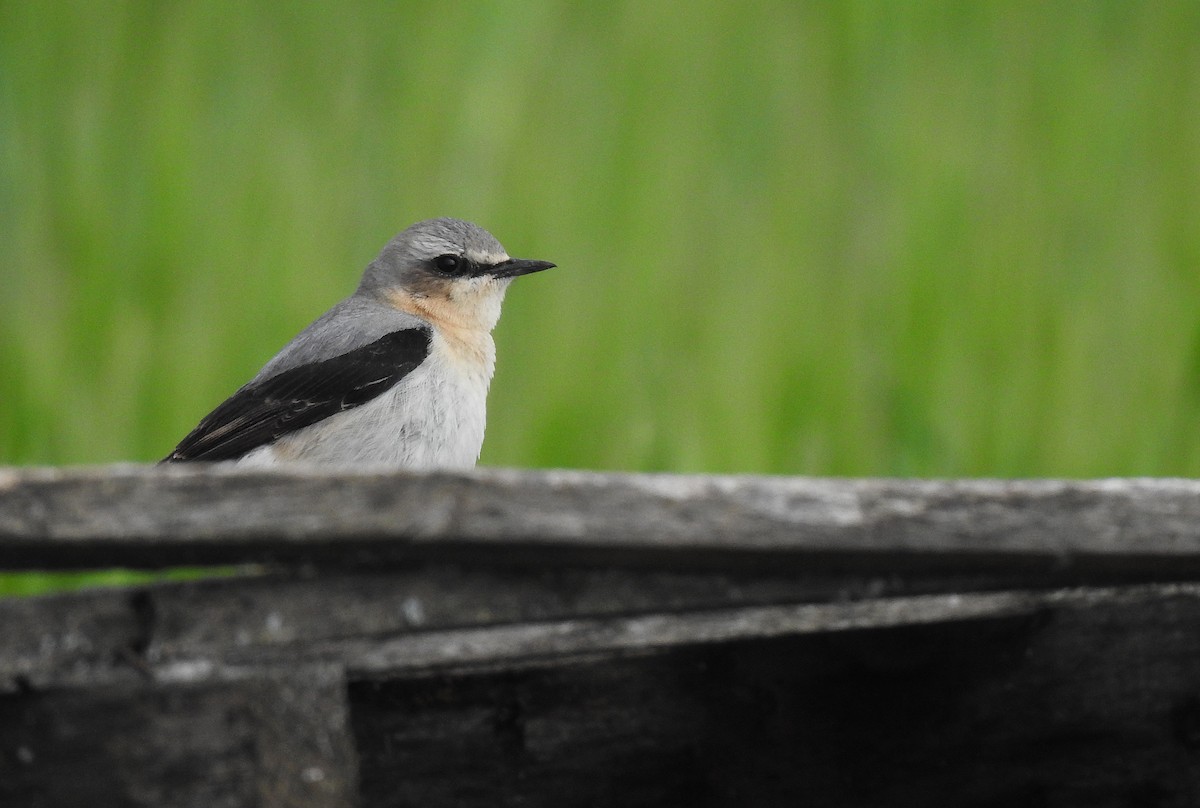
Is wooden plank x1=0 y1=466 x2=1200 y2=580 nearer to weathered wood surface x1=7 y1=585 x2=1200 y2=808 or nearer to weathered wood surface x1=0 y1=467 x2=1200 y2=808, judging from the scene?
weathered wood surface x1=0 y1=467 x2=1200 y2=808

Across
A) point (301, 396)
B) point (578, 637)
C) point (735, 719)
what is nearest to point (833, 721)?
point (735, 719)

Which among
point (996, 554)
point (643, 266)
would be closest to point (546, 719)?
point (996, 554)

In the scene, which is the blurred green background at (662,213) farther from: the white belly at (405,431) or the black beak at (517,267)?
the white belly at (405,431)

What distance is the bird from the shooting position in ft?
13.6

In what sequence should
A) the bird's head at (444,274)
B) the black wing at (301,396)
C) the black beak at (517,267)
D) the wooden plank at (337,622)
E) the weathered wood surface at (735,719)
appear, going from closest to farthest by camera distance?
the wooden plank at (337,622) → the weathered wood surface at (735,719) → the black beak at (517,267) → the black wing at (301,396) → the bird's head at (444,274)

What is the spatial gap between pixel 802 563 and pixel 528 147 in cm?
222

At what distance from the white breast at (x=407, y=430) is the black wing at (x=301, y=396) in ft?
0.12

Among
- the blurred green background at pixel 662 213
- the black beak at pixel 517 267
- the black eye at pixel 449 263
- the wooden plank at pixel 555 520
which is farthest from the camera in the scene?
the black eye at pixel 449 263

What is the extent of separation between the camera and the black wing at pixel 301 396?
13.8ft

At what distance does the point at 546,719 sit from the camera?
238 cm

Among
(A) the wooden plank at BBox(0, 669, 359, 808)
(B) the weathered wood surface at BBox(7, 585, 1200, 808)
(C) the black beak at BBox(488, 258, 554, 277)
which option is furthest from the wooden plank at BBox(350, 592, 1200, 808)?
(C) the black beak at BBox(488, 258, 554, 277)

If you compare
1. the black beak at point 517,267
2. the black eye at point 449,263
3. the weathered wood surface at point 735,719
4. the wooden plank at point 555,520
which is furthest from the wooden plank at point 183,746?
the black eye at point 449,263

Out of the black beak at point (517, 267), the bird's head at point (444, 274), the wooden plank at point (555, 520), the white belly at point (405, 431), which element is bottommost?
the white belly at point (405, 431)

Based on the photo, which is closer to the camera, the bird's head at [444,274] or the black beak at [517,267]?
the black beak at [517,267]
